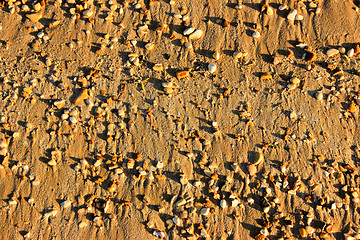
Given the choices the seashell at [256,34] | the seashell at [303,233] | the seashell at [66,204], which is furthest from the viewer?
the seashell at [256,34]

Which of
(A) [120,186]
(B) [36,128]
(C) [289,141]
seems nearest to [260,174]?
(C) [289,141]

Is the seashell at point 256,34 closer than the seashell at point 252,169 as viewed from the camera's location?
No

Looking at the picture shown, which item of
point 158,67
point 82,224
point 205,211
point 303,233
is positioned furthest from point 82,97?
point 303,233

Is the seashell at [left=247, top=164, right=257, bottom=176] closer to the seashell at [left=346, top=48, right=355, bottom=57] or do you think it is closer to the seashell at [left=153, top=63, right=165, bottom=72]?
the seashell at [left=153, top=63, right=165, bottom=72]

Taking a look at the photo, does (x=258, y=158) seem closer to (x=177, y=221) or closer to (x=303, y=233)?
(x=303, y=233)

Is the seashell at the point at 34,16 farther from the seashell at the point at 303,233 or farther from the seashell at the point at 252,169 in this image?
Result: the seashell at the point at 303,233

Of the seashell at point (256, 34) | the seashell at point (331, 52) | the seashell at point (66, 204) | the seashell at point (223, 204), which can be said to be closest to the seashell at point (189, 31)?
the seashell at point (256, 34)

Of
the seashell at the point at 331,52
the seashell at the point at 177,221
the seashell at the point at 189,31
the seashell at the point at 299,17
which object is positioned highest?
the seashell at the point at 299,17

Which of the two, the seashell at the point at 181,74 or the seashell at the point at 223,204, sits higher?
the seashell at the point at 181,74

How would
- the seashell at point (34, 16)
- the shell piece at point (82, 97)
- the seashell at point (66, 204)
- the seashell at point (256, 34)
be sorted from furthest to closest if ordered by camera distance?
the seashell at point (34, 16) < the seashell at point (256, 34) < the shell piece at point (82, 97) < the seashell at point (66, 204)

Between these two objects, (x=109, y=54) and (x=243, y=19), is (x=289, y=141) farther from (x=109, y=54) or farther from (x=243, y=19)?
(x=109, y=54)
